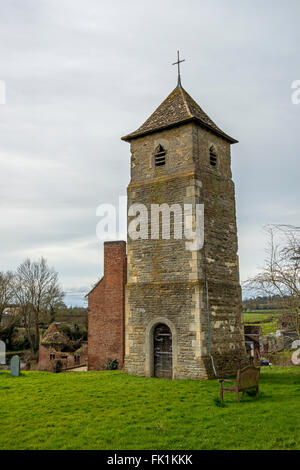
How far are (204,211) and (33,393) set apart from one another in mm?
9102

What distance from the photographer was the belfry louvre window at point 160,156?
17.2m

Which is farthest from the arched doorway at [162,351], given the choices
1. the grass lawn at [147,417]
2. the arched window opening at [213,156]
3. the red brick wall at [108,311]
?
the arched window opening at [213,156]

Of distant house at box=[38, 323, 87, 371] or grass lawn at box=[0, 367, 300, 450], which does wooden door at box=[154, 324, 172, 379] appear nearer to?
grass lawn at box=[0, 367, 300, 450]

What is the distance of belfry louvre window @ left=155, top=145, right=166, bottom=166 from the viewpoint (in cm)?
1723

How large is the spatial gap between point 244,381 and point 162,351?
5.75 m

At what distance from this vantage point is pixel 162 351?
15.8m

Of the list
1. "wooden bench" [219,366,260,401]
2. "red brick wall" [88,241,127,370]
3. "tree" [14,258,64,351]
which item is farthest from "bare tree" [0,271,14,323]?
"wooden bench" [219,366,260,401]

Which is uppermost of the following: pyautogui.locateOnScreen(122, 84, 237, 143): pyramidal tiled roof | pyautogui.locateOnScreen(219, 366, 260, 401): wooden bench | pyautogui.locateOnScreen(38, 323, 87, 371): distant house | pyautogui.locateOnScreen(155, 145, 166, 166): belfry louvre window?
pyautogui.locateOnScreen(122, 84, 237, 143): pyramidal tiled roof

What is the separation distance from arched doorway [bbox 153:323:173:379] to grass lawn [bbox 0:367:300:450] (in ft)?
5.16

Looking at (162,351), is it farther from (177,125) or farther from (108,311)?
(177,125)

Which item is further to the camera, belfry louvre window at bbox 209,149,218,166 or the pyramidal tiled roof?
belfry louvre window at bbox 209,149,218,166
